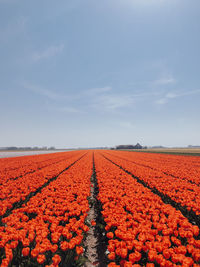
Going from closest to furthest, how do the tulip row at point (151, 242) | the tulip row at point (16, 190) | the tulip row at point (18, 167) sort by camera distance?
the tulip row at point (151, 242) < the tulip row at point (16, 190) < the tulip row at point (18, 167)

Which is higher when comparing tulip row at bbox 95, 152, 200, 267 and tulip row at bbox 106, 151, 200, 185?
tulip row at bbox 95, 152, 200, 267

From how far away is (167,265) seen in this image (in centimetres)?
234

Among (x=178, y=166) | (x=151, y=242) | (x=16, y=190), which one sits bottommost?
(x=178, y=166)

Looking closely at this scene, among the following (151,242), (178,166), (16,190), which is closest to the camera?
(151,242)

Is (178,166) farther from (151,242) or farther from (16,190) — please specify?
(16,190)

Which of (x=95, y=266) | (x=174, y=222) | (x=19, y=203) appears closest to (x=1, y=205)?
(x=19, y=203)

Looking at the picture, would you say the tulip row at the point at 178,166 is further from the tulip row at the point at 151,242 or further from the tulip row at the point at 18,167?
the tulip row at the point at 18,167

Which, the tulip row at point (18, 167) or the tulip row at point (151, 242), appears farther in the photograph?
the tulip row at point (18, 167)

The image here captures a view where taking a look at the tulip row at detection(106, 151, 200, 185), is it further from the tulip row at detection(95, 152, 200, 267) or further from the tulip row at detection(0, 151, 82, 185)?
the tulip row at detection(0, 151, 82, 185)

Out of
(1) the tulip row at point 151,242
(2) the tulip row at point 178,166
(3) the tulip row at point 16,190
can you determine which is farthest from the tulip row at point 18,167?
(2) the tulip row at point 178,166

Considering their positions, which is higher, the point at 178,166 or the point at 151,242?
the point at 151,242

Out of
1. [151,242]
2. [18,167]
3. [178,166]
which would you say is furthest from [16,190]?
[178,166]

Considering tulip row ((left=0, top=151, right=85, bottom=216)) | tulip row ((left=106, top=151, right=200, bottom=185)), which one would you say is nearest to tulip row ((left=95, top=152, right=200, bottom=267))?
tulip row ((left=0, top=151, right=85, bottom=216))

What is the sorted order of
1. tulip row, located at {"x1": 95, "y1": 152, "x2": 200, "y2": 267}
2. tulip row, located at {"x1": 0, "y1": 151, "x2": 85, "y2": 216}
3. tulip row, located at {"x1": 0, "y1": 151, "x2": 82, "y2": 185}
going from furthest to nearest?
tulip row, located at {"x1": 0, "y1": 151, "x2": 82, "y2": 185} < tulip row, located at {"x1": 0, "y1": 151, "x2": 85, "y2": 216} < tulip row, located at {"x1": 95, "y1": 152, "x2": 200, "y2": 267}
